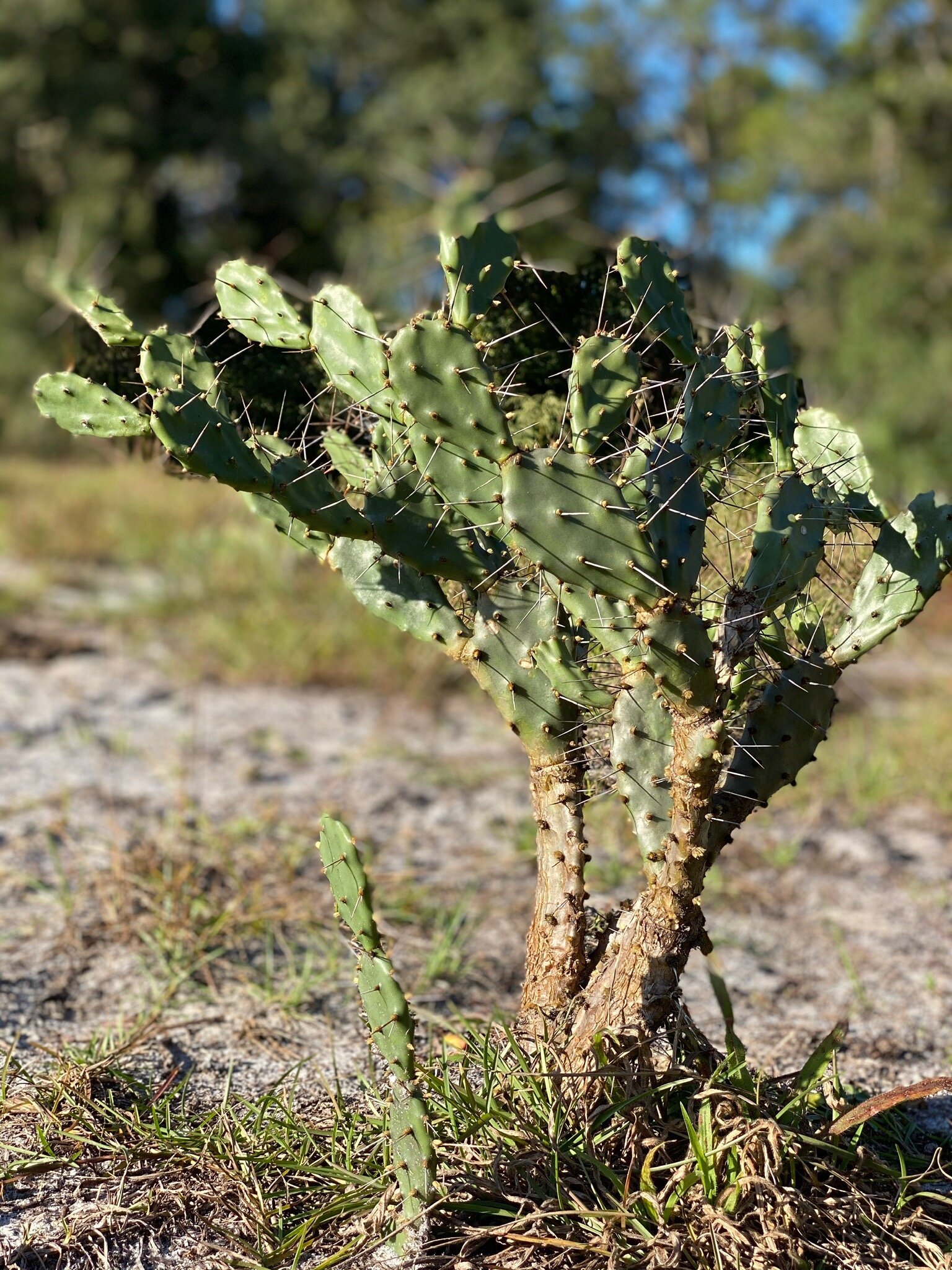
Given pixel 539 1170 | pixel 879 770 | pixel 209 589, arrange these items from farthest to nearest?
pixel 209 589 → pixel 879 770 → pixel 539 1170

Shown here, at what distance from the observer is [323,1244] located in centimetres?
154

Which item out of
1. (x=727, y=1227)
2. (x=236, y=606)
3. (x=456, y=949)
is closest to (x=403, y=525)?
(x=727, y=1227)

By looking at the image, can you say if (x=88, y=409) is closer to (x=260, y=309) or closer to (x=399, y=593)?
(x=260, y=309)

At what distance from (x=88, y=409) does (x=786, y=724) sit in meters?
1.10

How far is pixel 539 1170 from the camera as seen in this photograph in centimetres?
157

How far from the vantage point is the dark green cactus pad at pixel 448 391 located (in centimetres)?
148

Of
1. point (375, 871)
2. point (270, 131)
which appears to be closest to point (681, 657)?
point (375, 871)

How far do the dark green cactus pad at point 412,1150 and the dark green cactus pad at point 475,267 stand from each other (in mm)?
1015

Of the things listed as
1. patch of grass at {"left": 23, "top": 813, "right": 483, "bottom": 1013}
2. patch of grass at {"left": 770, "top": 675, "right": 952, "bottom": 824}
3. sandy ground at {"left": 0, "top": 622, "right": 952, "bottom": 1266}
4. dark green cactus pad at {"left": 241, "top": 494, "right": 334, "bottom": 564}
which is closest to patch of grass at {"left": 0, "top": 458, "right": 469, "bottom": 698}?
sandy ground at {"left": 0, "top": 622, "right": 952, "bottom": 1266}

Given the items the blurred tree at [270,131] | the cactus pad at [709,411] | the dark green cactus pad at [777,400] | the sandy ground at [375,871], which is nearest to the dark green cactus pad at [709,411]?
the cactus pad at [709,411]

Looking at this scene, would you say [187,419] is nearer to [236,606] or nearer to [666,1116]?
[666,1116]

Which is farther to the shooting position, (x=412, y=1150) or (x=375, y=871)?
(x=375, y=871)

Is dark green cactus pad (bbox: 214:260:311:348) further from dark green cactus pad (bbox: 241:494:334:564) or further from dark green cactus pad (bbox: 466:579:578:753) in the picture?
dark green cactus pad (bbox: 466:579:578:753)

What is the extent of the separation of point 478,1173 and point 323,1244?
215 millimetres
